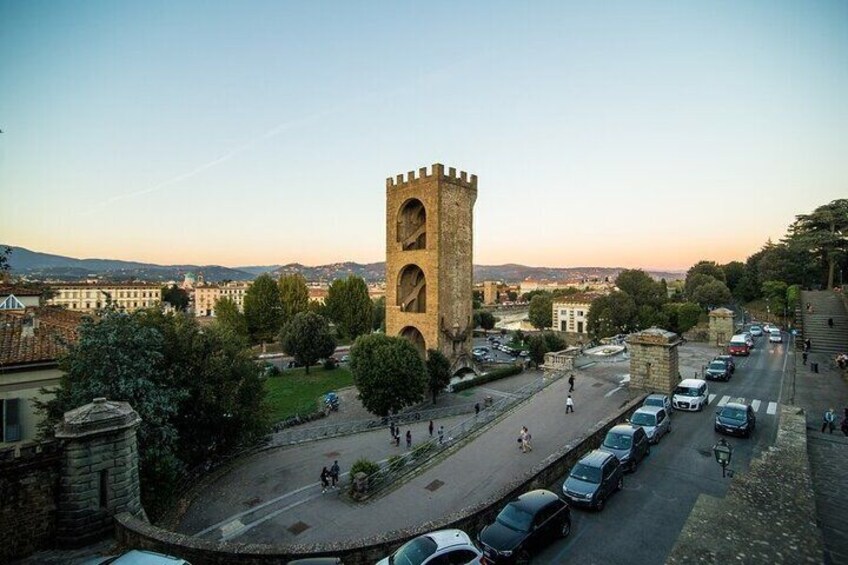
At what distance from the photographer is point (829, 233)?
46.5 metres

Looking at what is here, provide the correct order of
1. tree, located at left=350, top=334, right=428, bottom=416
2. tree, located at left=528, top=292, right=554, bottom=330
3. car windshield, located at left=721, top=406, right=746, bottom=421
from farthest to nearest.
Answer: tree, located at left=528, top=292, right=554, bottom=330 → tree, located at left=350, top=334, right=428, bottom=416 → car windshield, located at left=721, top=406, right=746, bottom=421

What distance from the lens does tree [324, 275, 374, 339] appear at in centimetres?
6512

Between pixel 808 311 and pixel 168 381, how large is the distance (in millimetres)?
50262

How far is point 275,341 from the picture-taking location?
217ft

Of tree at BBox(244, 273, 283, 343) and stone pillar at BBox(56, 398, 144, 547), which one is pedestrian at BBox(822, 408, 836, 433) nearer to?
stone pillar at BBox(56, 398, 144, 547)

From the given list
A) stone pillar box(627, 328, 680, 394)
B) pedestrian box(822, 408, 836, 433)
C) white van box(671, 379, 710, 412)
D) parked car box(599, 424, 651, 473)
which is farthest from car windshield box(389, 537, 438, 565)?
pedestrian box(822, 408, 836, 433)

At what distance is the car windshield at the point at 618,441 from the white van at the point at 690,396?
7469 millimetres

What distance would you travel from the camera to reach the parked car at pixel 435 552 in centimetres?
788

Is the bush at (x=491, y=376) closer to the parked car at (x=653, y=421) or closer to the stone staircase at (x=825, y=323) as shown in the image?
the parked car at (x=653, y=421)

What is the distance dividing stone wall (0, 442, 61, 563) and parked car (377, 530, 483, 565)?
28.3ft

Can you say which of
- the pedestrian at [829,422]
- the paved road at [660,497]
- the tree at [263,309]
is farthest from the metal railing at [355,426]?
the tree at [263,309]

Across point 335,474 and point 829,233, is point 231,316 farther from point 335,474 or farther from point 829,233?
point 829,233

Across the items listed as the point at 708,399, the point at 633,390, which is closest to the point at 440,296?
the point at 633,390

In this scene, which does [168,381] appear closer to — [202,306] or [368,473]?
[368,473]
